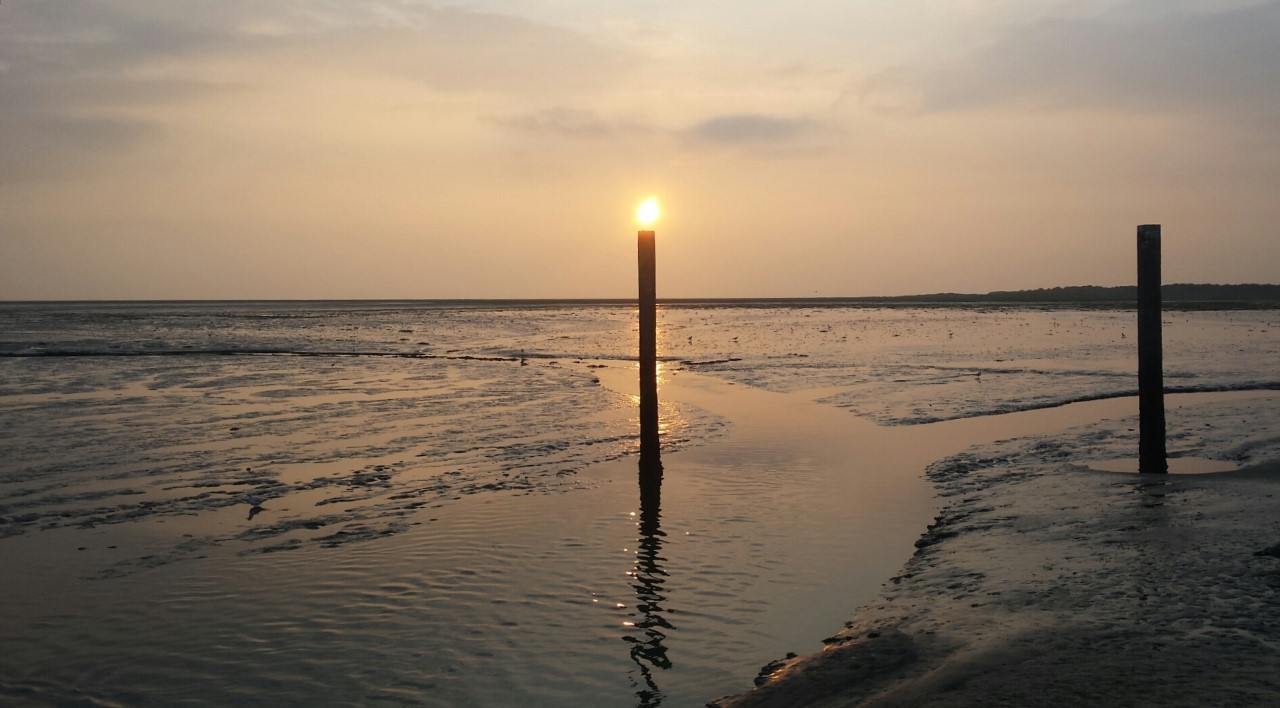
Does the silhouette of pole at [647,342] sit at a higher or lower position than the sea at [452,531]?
higher

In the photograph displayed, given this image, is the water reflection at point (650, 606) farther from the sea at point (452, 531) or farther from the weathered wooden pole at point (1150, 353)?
the weathered wooden pole at point (1150, 353)

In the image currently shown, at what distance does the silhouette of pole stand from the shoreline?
14.5 ft

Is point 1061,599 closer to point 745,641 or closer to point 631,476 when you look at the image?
point 745,641

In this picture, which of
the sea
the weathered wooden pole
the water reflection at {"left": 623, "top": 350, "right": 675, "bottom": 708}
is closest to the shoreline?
the weathered wooden pole

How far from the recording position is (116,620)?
788cm

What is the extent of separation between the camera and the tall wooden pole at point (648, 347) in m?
13.8

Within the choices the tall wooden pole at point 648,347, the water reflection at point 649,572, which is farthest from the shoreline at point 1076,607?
the tall wooden pole at point 648,347

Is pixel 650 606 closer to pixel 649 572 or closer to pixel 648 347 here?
pixel 649 572

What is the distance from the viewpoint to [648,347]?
13.9 m

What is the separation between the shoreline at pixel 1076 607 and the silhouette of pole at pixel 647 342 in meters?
4.42

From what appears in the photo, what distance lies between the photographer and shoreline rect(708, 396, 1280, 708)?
5.50 m

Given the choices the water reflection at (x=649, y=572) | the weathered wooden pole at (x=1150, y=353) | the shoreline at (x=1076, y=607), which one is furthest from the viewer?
the weathered wooden pole at (x=1150, y=353)

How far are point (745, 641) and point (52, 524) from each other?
854 cm

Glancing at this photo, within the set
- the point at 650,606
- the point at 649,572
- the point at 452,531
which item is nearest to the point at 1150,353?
the point at 649,572
